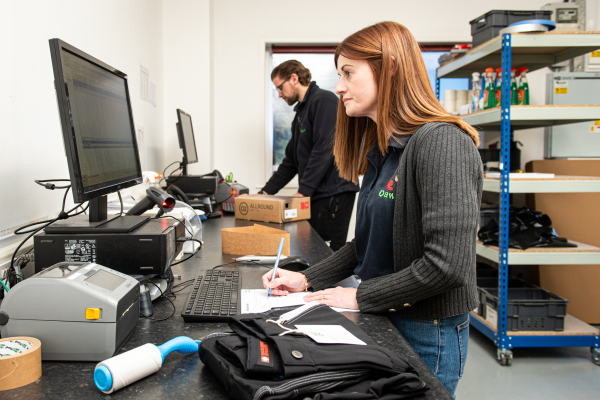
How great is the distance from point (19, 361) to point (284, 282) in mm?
574

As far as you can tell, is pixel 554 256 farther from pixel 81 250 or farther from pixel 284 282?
pixel 81 250

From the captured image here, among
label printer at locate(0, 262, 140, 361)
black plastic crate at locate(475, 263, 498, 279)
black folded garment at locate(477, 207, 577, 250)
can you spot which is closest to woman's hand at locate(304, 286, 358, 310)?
label printer at locate(0, 262, 140, 361)

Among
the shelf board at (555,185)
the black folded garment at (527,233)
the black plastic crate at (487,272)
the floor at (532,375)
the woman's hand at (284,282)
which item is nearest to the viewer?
the woman's hand at (284,282)

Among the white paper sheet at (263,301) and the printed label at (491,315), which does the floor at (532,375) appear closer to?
the printed label at (491,315)

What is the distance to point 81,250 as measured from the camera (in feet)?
3.13

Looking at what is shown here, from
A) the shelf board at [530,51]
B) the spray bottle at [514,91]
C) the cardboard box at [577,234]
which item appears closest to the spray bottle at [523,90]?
the spray bottle at [514,91]

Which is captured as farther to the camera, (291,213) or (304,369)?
(291,213)

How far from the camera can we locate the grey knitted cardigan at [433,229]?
0.84m

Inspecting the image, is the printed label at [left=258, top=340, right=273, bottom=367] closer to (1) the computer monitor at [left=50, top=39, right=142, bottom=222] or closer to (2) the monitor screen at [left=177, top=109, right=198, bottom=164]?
(1) the computer monitor at [left=50, top=39, right=142, bottom=222]

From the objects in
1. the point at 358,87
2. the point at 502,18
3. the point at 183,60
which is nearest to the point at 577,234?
the point at 502,18

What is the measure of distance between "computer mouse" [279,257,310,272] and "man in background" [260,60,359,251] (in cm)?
131

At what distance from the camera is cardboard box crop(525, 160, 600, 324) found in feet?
9.36

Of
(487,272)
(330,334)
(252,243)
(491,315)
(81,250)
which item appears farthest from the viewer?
(487,272)

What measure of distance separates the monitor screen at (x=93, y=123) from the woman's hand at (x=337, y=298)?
20.6 inches
